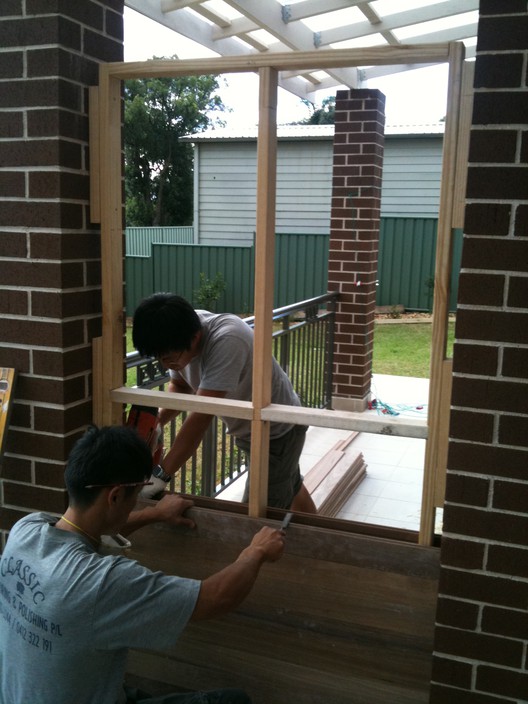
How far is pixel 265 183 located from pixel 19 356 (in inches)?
45.2

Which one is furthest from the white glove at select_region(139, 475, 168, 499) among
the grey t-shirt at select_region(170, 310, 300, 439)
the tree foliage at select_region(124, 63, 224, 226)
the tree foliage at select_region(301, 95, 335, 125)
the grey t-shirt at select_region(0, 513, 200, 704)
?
the tree foliage at select_region(301, 95, 335, 125)

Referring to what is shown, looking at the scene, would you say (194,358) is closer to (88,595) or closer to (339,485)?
(88,595)

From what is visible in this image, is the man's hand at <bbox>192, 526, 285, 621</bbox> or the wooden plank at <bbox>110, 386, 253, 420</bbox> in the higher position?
the wooden plank at <bbox>110, 386, 253, 420</bbox>

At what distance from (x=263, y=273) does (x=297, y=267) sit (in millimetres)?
12537

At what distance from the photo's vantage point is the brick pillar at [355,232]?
6820 millimetres

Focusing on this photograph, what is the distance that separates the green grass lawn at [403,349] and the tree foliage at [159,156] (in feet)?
49.5

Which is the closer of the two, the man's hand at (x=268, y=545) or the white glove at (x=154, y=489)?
the man's hand at (x=268, y=545)

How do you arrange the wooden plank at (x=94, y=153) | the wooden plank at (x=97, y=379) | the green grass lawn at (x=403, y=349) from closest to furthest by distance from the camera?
the wooden plank at (x=94, y=153)
the wooden plank at (x=97, y=379)
the green grass lawn at (x=403, y=349)

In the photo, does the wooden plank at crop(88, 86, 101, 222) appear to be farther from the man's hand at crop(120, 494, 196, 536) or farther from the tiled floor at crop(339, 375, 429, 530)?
the tiled floor at crop(339, 375, 429, 530)

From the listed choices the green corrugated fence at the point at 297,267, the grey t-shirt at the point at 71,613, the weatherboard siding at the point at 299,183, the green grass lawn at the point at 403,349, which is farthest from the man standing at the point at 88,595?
the weatherboard siding at the point at 299,183

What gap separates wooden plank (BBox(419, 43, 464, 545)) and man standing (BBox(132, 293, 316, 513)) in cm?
93

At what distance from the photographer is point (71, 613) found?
5.73ft

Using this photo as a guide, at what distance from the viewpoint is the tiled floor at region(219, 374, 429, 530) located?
4832 mm

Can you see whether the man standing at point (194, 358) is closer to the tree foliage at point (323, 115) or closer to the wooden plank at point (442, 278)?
the wooden plank at point (442, 278)
